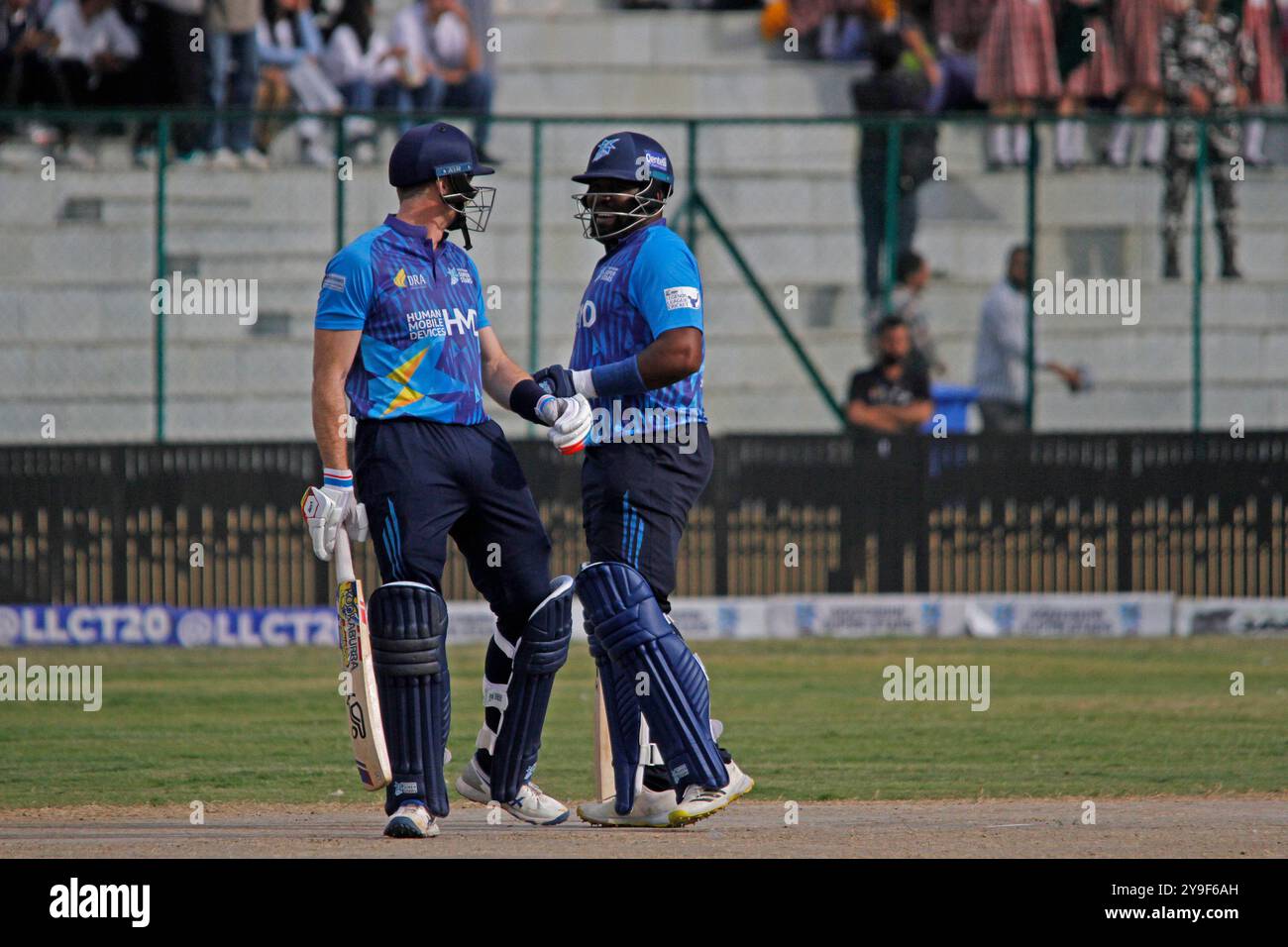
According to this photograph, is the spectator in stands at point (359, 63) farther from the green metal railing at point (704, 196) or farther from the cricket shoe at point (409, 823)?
the cricket shoe at point (409, 823)

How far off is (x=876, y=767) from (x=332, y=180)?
33.5ft


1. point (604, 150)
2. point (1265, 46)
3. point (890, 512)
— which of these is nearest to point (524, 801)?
point (604, 150)

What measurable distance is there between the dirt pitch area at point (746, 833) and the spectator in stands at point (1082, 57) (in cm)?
1294

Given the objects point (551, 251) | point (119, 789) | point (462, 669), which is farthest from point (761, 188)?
point (119, 789)

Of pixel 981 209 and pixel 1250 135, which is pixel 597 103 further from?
pixel 1250 135

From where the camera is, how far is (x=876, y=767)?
32.2 feet

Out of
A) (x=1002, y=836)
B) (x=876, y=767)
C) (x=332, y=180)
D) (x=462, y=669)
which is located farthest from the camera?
(x=332, y=180)

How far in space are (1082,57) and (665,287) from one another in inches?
547

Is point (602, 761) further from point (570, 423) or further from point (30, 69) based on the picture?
point (30, 69)

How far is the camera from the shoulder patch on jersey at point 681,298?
7.39 meters

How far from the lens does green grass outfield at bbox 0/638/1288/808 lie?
9227mm

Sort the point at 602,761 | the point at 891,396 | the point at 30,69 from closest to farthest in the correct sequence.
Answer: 1. the point at 602,761
2. the point at 891,396
3. the point at 30,69

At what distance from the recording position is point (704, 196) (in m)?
18.5

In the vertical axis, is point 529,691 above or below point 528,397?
below
